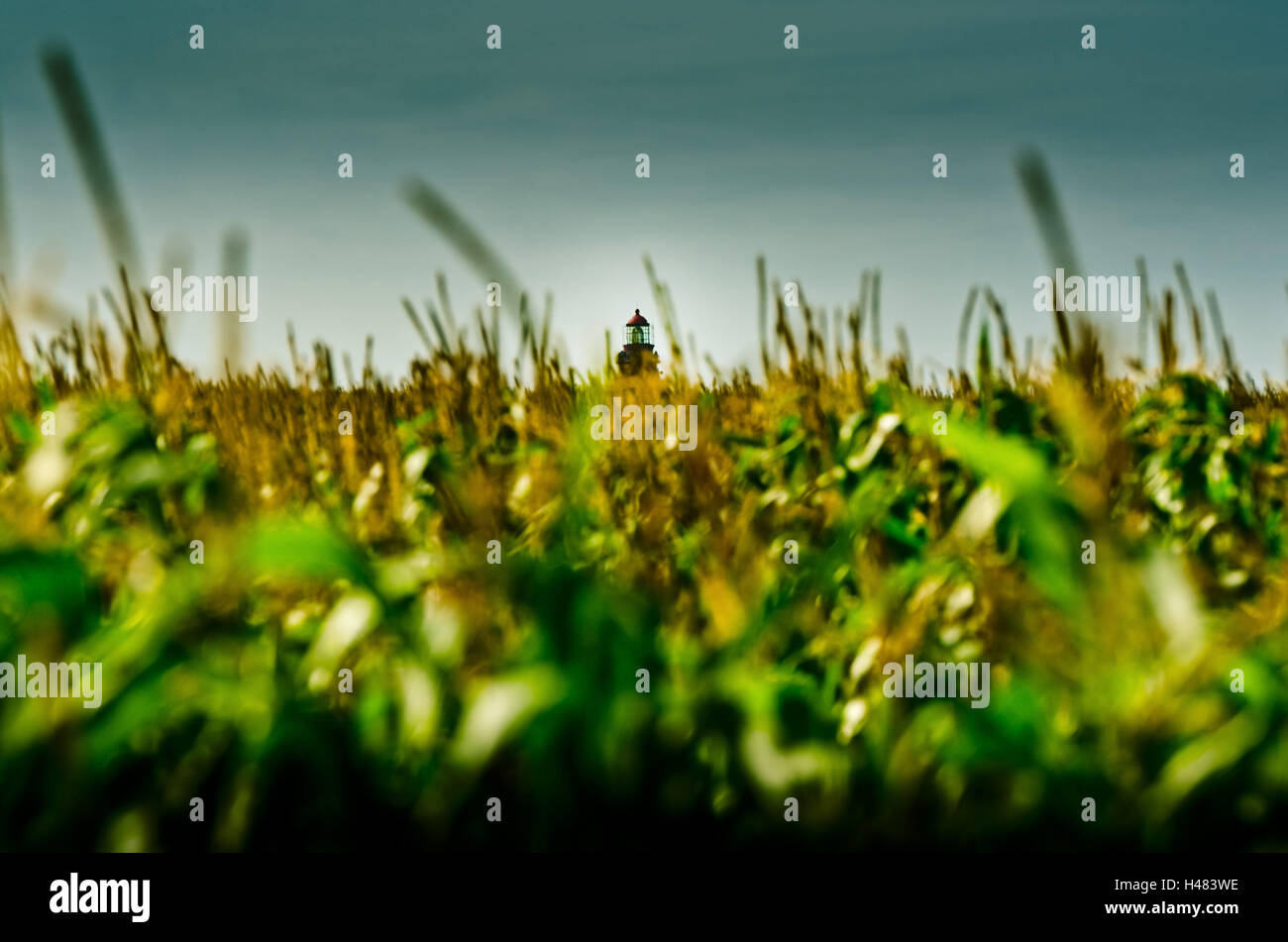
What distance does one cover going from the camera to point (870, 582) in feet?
6.82

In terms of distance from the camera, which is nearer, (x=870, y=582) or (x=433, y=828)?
(x=433, y=828)

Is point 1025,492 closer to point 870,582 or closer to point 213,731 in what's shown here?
point 870,582

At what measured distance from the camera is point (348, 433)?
382 cm

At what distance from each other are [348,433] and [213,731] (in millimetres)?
2337

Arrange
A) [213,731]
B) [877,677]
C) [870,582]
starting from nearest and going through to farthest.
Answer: [213,731]
[877,677]
[870,582]
